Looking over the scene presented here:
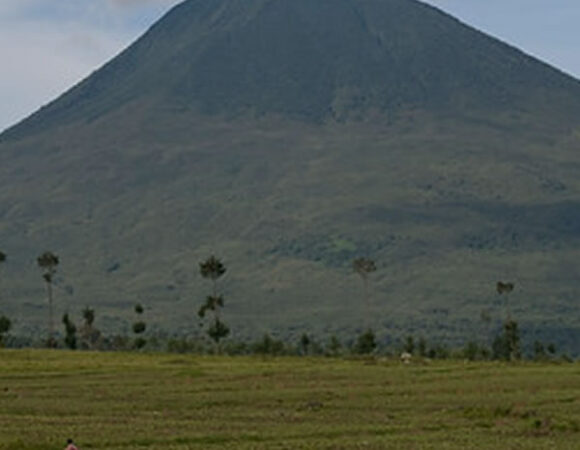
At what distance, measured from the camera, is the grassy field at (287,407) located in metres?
42.7

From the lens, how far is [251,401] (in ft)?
198

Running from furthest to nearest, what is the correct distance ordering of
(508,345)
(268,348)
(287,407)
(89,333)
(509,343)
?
(89,333)
(508,345)
(268,348)
(509,343)
(287,407)

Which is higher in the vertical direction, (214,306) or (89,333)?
(214,306)

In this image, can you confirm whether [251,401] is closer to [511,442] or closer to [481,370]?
[511,442]

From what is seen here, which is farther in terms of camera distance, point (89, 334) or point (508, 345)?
point (89, 334)

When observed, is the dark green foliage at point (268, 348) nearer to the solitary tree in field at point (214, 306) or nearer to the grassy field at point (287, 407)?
the solitary tree in field at point (214, 306)

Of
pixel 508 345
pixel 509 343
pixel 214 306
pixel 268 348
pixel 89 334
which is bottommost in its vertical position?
pixel 508 345

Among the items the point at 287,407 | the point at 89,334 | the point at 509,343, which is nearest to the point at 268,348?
the point at 509,343

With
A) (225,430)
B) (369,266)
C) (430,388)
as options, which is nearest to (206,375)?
(430,388)

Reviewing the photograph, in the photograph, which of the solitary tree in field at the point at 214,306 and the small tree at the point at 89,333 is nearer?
the solitary tree in field at the point at 214,306

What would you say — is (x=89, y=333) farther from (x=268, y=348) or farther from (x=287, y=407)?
(x=287, y=407)

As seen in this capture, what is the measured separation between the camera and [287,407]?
56469mm

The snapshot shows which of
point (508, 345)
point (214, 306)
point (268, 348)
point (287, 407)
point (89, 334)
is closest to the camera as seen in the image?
point (287, 407)

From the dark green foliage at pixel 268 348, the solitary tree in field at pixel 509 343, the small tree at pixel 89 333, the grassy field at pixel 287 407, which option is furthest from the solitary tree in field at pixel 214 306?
the grassy field at pixel 287 407
